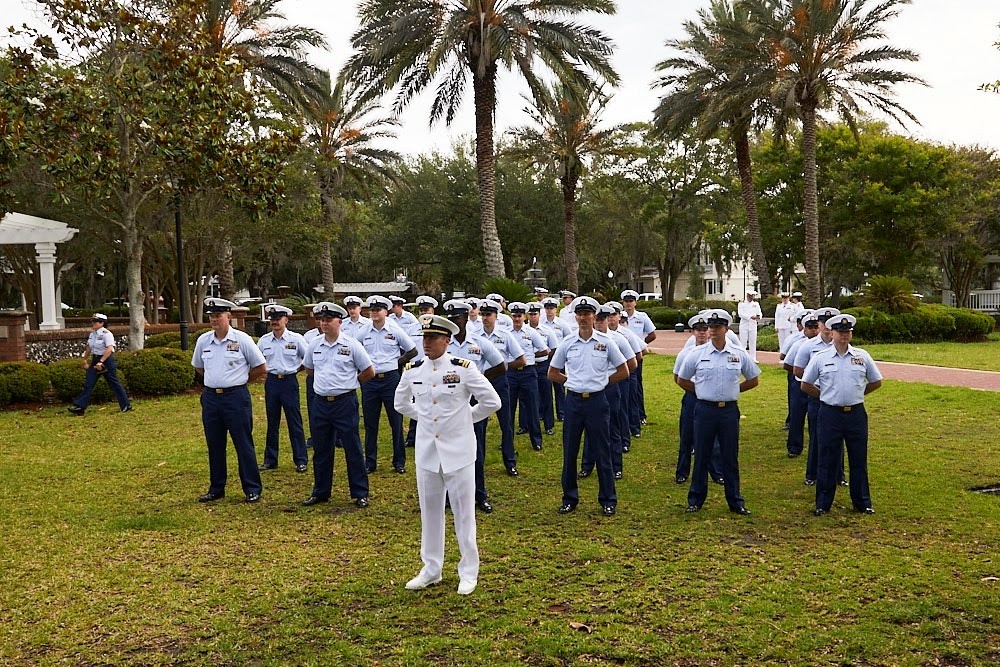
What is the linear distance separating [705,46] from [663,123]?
3.32m

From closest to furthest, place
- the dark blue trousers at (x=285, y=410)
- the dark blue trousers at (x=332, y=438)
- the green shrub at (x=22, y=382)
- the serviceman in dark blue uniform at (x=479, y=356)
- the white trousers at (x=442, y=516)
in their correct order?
1. the white trousers at (x=442, y=516)
2. the serviceman in dark blue uniform at (x=479, y=356)
3. the dark blue trousers at (x=332, y=438)
4. the dark blue trousers at (x=285, y=410)
5. the green shrub at (x=22, y=382)

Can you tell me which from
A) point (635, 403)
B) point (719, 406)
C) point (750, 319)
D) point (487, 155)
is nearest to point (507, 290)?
point (487, 155)

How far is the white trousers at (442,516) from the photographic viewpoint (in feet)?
20.8

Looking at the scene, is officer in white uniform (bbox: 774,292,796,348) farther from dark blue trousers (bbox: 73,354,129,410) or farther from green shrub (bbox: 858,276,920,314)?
dark blue trousers (bbox: 73,354,129,410)

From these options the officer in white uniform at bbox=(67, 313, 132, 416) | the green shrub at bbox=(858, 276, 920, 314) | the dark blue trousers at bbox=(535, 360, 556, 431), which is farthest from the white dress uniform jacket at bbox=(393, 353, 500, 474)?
the green shrub at bbox=(858, 276, 920, 314)

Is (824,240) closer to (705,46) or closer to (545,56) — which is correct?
(705,46)

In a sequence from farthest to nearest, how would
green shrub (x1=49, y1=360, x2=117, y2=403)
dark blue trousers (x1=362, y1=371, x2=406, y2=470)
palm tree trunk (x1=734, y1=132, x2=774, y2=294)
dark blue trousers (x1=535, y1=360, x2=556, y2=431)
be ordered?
palm tree trunk (x1=734, y1=132, x2=774, y2=294), green shrub (x1=49, y1=360, x2=117, y2=403), dark blue trousers (x1=535, y1=360, x2=556, y2=431), dark blue trousers (x1=362, y1=371, x2=406, y2=470)

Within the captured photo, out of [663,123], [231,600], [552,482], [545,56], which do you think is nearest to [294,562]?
[231,600]

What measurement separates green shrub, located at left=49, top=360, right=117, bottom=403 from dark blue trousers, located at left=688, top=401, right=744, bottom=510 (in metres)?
13.0

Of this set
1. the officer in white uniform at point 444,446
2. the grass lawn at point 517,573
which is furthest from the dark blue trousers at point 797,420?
the officer in white uniform at point 444,446

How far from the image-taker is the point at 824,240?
128 ft

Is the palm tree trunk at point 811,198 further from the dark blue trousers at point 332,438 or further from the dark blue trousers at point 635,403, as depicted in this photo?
the dark blue trousers at point 332,438

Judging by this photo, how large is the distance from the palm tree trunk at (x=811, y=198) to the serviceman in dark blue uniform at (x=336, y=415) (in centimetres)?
2346

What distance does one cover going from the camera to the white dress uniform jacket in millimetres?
6387
